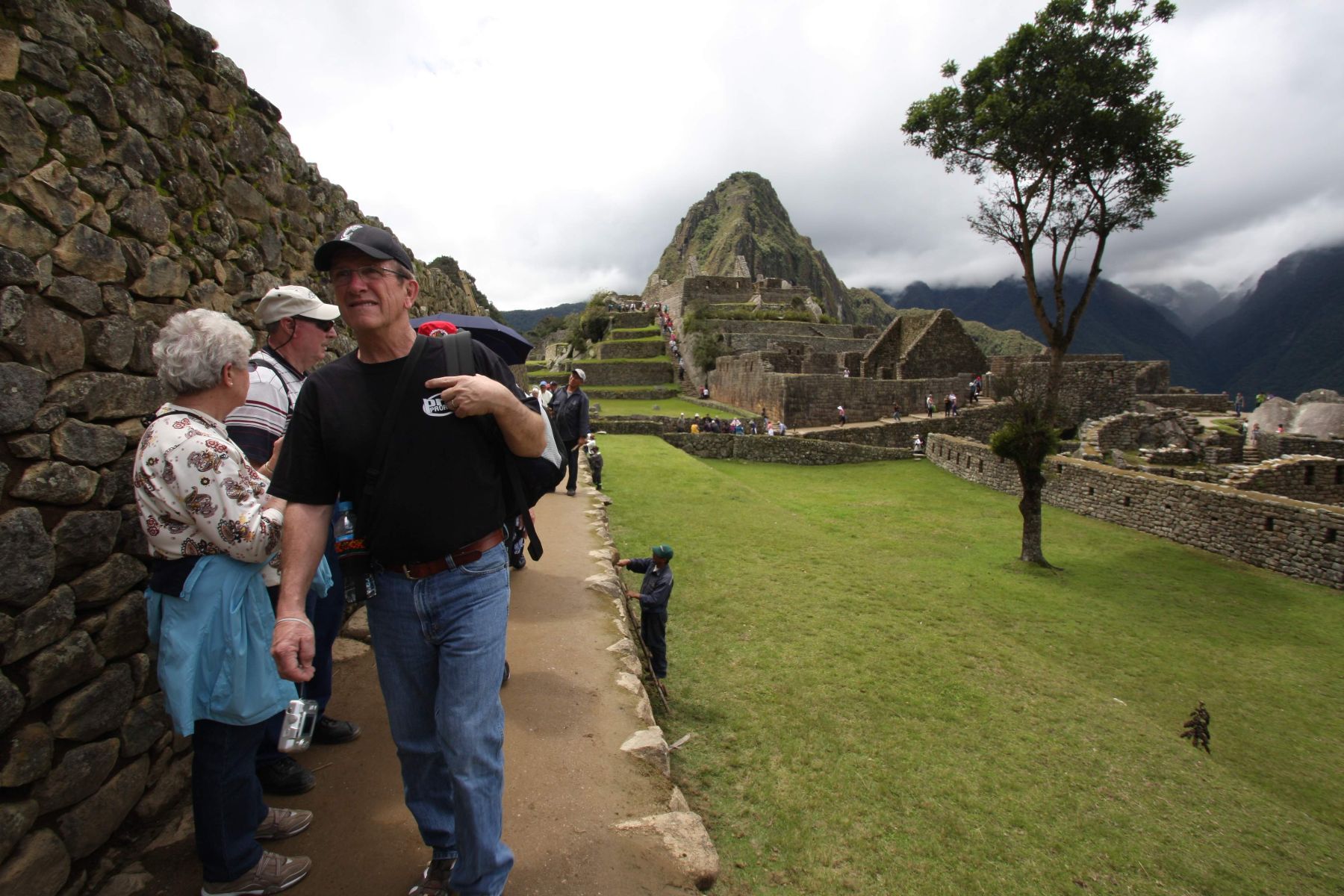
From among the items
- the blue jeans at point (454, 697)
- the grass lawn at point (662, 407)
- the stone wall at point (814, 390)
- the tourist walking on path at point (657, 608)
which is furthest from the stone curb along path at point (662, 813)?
the grass lawn at point (662, 407)

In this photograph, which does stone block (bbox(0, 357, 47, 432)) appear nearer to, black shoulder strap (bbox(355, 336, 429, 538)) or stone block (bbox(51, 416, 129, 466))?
stone block (bbox(51, 416, 129, 466))

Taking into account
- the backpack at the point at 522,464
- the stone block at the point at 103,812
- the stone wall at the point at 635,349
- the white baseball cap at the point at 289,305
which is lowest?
the stone block at the point at 103,812

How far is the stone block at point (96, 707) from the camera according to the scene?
6.75 feet

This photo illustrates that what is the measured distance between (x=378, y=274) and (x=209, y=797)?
5.93 feet

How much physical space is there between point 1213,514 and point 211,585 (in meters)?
14.1

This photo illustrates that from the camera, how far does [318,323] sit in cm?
299

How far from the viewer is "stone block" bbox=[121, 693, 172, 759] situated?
7.57 ft

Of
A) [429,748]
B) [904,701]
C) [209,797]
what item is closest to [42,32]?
[209,797]

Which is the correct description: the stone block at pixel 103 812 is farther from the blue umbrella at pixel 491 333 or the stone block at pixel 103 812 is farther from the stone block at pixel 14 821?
the blue umbrella at pixel 491 333

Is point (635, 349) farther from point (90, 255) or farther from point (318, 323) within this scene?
point (90, 255)

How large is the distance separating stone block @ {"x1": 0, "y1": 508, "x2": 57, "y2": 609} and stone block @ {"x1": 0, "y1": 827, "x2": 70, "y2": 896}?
1.29 feet

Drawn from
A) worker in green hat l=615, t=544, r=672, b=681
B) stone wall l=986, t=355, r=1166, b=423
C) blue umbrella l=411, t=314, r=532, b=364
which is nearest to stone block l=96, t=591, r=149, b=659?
blue umbrella l=411, t=314, r=532, b=364

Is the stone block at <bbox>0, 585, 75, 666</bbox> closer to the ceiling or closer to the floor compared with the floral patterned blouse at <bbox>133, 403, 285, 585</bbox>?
closer to the floor

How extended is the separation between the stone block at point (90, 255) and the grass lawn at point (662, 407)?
2213 centimetres
